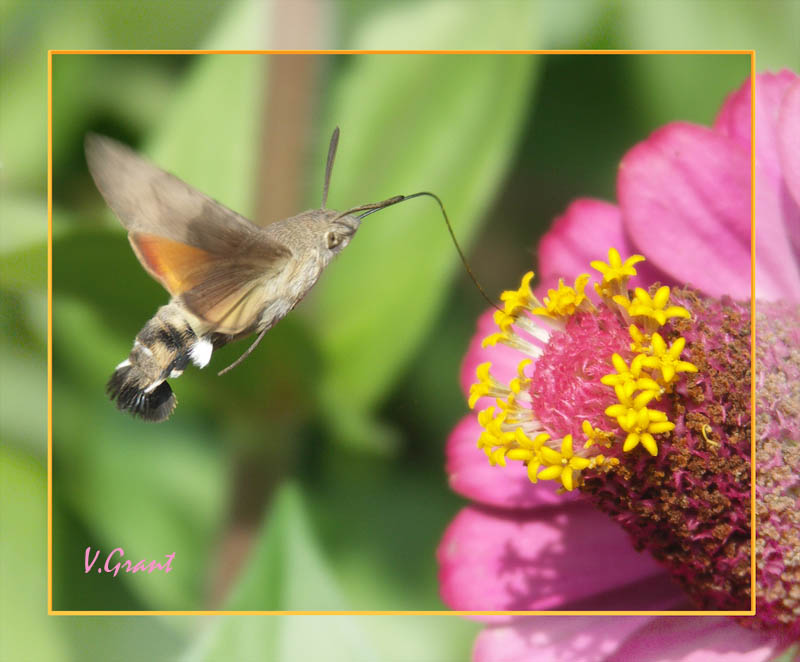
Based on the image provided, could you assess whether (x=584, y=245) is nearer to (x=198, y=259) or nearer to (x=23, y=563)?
(x=198, y=259)

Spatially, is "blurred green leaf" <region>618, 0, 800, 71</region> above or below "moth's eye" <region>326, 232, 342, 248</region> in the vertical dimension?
above

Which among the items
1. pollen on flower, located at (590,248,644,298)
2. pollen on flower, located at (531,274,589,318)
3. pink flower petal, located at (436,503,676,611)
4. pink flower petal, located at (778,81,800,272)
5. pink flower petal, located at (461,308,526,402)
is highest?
pink flower petal, located at (778,81,800,272)

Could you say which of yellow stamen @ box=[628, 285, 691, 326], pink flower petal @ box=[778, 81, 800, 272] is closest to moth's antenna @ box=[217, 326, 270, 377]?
yellow stamen @ box=[628, 285, 691, 326]

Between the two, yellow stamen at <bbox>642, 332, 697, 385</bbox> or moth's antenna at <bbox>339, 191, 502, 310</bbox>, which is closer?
yellow stamen at <bbox>642, 332, 697, 385</bbox>

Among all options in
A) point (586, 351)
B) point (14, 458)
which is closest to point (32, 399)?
point (14, 458)

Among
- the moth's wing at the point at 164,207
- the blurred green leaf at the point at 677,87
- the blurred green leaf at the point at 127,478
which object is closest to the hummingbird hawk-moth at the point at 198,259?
the moth's wing at the point at 164,207

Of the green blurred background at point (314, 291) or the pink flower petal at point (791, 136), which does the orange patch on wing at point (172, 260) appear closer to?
the green blurred background at point (314, 291)

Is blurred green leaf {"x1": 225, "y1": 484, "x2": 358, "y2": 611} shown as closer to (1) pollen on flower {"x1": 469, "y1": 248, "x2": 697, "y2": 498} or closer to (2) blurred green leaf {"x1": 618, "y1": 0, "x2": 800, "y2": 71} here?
(1) pollen on flower {"x1": 469, "y1": 248, "x2": 697, "y2": 498}

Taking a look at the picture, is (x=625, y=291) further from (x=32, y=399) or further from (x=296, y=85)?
(x=32, y=399)
